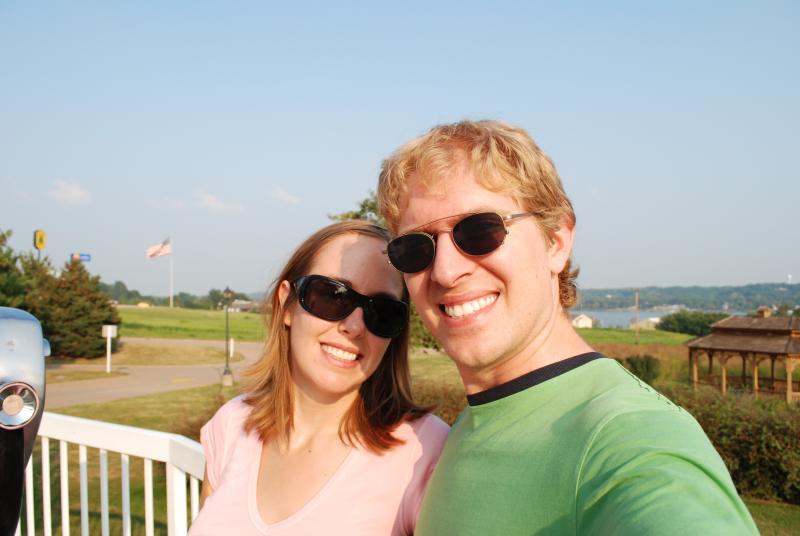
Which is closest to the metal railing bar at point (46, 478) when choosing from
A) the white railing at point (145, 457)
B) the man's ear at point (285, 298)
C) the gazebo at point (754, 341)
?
the white railing at point (145, 457)

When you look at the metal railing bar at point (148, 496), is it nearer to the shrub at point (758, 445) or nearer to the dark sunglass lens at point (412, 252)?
the dark sunglass lens at point (412, 252)

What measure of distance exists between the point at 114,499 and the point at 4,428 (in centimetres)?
749

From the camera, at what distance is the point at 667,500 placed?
3.20 ft

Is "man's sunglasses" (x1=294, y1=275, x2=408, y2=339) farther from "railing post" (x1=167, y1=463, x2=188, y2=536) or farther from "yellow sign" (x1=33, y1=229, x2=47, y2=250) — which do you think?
"yellow sign" (x1=33, y1=229, x2=47, y2=250)

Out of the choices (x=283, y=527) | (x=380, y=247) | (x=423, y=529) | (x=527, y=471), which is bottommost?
(x=283, y=527)

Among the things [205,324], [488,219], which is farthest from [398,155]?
[205,324]

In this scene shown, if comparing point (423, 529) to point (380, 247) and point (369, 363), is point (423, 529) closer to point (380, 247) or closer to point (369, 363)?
point (369, 363)

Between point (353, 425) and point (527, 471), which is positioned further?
point (353, 425)

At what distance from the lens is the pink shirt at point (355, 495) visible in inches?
76.8

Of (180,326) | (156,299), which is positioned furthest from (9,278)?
(156,299)

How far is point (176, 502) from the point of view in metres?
2.88

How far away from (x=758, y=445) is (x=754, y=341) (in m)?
12.6

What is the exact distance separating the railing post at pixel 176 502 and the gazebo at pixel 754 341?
19802 mm

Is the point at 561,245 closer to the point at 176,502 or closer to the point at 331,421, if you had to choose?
the point at 331,421
